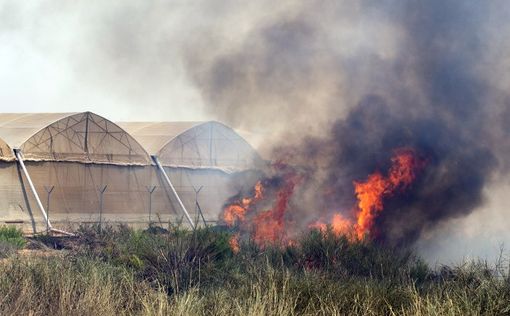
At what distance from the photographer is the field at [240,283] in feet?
38.8

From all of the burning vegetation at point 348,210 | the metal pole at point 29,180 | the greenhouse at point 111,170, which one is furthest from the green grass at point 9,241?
the burning vegetation at point 348,210

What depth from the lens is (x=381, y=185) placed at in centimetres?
2600

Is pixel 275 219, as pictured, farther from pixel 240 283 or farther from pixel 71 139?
pixel 71 139

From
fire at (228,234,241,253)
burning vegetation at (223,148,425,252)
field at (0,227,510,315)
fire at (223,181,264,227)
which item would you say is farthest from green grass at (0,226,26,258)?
fire at (223,181,264,227)

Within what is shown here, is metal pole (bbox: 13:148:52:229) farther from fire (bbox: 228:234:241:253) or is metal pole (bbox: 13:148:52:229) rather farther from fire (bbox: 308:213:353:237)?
fire (bbox: 228:234:241:253)

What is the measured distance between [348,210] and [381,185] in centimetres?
146

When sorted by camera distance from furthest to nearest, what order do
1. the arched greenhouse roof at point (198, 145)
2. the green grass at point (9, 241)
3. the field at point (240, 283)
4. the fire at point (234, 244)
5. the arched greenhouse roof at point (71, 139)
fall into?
1. the arched greenhouse roof at point (198, 145)
2. the arched greenhouse roof at point (71, 139)
3. the green grass at point (9, 241)
4. the fire at point (234, 244)
5. the field at point (240, 283)

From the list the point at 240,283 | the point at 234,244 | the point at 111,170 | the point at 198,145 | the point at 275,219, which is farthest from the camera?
the point at 198,145

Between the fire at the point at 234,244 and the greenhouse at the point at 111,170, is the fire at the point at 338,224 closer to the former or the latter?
the fire at the point at 234,244

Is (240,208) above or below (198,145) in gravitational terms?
below

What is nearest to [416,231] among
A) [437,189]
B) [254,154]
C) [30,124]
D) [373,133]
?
[437,189]

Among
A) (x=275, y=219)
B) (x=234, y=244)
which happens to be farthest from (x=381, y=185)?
(x=234, y=244)

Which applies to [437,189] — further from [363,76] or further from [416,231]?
[363,76]

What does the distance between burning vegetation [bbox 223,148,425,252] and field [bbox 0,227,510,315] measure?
13.7 ft
